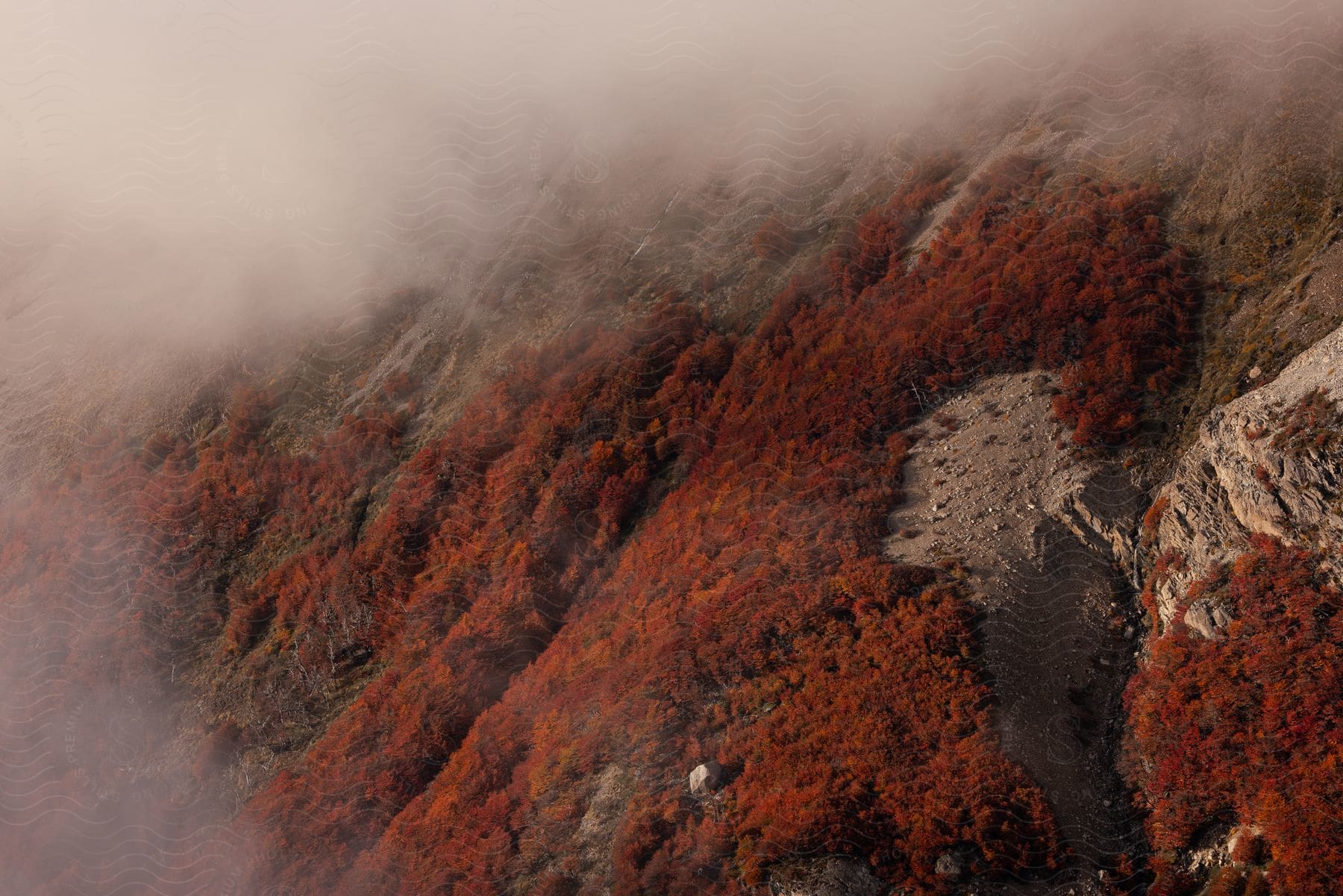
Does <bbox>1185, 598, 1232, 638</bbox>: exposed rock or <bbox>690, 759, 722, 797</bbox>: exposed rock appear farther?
<bbox>690, 759, 722, 797</bbox>: exposed rock

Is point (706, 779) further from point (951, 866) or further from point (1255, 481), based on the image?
point (1255, 481)

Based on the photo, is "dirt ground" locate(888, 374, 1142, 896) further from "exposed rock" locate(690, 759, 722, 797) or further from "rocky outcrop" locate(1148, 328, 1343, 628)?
"exposed rock" locate(690, 759, 722, 797)

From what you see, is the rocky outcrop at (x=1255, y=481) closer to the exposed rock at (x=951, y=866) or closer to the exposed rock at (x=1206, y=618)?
the exposed rock at (x=1206, y=618)

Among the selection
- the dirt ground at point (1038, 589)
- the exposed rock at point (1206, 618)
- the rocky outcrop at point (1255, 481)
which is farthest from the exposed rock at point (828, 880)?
the rocky outcrop at point (1255, 481)

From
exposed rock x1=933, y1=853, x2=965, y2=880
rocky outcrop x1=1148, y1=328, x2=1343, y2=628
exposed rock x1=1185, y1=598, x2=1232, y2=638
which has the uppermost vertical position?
rocky outcrop x1=1148, y1=328, x2=1343, y2=628

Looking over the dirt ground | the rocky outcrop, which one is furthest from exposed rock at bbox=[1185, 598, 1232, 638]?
the dirt ground

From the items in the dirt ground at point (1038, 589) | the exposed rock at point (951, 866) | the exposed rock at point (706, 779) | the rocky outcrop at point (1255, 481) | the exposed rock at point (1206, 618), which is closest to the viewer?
the exposed rock at point (951, 866)

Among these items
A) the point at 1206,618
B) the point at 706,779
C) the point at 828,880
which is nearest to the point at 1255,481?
the point at 1206,618
